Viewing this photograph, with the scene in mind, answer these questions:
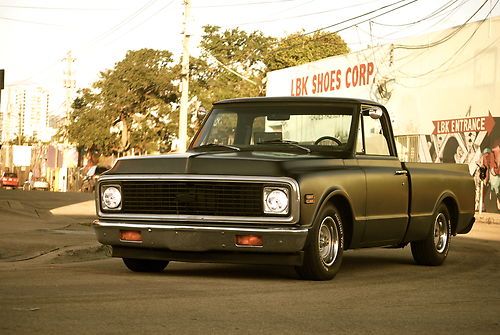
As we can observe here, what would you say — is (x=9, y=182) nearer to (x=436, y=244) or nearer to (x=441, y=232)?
(x=441, y=232)

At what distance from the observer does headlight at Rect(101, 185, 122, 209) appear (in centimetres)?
1027

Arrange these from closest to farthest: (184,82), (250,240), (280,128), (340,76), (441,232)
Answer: (250,240) → (280,128) → (441,232) → (184,82) → (340,76)

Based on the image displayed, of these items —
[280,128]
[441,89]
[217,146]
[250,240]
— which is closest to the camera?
[250,240]

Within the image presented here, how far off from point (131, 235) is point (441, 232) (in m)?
4.45

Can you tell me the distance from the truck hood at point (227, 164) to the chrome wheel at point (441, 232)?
2.76 metres

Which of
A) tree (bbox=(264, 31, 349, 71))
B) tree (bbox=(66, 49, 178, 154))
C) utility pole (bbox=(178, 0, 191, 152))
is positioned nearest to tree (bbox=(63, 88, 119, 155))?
tree (bbox=(66, 49, 178, 154))

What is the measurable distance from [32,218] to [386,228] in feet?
39.3

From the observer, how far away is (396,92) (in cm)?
4394

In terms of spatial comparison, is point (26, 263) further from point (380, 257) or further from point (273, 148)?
point (380, 257)

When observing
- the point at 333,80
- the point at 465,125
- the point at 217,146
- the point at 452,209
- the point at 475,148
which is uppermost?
the point at 333,80

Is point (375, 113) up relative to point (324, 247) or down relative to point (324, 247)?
up

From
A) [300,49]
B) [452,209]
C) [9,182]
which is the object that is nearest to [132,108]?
[300,49]

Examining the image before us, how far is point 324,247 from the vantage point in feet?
33.2

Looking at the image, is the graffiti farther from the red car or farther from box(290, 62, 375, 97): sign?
the red car
